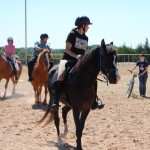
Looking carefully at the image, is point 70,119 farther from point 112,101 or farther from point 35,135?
point 112,101

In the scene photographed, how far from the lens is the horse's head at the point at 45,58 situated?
1324 cm

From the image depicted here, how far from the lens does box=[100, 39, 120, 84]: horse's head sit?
258 inches

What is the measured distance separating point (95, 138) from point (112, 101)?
6292 millimetres

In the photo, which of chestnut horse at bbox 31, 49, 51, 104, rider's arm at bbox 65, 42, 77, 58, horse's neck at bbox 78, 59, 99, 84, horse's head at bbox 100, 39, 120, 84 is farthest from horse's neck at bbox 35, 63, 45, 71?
horse's head at bbox 100, 39, 120, 84

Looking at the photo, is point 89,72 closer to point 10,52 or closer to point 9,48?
point 9,48

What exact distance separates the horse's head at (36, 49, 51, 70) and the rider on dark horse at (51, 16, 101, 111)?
18.1ft

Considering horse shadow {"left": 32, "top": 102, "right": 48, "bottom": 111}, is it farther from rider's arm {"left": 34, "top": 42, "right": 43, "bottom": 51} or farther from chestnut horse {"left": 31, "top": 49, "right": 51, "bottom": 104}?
rider's arm {"left": 34, "top": 42, "right": 43, "bottom": 51}

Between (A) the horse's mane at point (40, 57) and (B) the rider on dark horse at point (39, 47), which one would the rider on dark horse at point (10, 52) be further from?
(A) the horse's mane at point (40, 57)

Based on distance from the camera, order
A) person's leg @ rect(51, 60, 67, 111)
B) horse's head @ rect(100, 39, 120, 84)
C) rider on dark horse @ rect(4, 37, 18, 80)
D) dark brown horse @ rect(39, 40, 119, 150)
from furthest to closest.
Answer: rider on dark horse @ rect(4, 37, 18, 80), person's leg @ rect(51, 60, 67, 111), dark brown horse @ rect(39, 40, 119, 150), horse's head @ rect(100, 39, 120, 84)

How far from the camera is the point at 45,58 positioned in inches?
528

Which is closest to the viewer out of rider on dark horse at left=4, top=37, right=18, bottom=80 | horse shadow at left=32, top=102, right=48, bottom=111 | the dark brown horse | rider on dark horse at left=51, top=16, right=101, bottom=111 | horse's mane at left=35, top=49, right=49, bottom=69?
the dark brown horse

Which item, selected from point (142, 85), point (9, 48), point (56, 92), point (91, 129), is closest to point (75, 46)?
point (56, 92)

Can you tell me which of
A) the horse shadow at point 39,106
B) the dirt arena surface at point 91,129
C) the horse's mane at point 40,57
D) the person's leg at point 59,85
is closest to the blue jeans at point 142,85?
the dirt arena surface at point 91,129

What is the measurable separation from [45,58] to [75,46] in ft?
19.4
